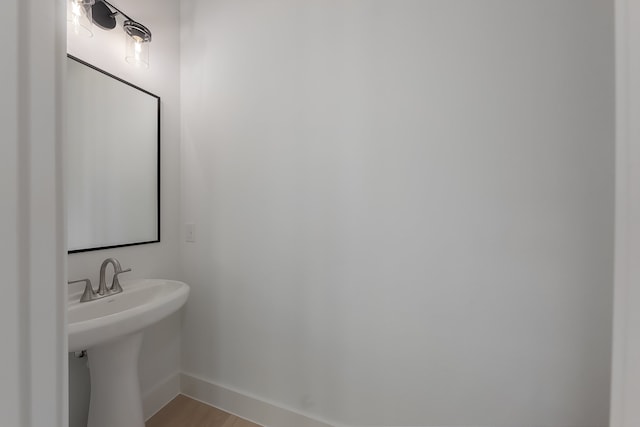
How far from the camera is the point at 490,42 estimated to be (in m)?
1.06

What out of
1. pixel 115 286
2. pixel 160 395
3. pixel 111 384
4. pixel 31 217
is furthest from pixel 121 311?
pixel 31 217

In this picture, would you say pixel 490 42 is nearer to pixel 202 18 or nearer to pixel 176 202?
pixel 202 18

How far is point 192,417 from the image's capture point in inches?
59.2

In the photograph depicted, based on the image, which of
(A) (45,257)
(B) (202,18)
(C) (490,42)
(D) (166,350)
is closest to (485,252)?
(C) (490,42)

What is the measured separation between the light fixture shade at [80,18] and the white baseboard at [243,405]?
197 centimetres

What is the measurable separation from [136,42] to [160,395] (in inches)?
80.6

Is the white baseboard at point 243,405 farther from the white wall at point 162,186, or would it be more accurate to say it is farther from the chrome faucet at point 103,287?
the chrome faucet at point 103,287

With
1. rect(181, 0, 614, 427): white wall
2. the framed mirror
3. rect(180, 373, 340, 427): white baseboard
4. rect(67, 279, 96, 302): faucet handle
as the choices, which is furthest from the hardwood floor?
the framed mirror

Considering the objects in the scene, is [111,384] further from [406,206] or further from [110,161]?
[406,206]

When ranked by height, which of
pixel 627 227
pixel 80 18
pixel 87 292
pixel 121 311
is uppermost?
pixel 80 18

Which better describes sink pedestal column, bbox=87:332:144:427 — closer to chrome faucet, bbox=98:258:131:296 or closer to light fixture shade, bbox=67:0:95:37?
chrome faucet, bbox=98:258:131:296

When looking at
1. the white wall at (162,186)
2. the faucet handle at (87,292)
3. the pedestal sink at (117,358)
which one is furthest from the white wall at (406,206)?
the faucet handle at (87,292)

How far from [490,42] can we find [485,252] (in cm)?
87

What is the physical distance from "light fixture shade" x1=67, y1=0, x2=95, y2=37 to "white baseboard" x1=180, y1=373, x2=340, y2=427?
1.97 metres
